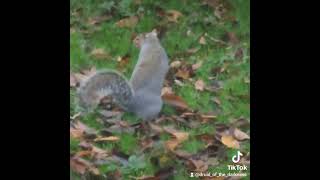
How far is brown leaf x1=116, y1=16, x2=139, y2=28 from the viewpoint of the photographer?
681 cm

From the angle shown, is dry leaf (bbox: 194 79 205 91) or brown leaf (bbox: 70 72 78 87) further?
dry leaf (bbox: 194 79 205 91)

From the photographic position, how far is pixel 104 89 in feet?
22.1

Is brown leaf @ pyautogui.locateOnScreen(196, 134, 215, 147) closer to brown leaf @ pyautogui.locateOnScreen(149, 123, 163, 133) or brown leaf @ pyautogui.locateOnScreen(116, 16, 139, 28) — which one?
brown leaf @ pyautogui.locateOnScreen(149, 123, 163, 133)

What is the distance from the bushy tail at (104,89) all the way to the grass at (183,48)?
73mm

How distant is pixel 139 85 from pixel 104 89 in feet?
0.79

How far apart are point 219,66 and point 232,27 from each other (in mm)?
282

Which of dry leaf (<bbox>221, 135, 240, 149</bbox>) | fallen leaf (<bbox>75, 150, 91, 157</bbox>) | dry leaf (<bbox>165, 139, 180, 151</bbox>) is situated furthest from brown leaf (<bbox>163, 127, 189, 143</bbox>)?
fallen leaf (<bbox>75, 150, 91, 157</bbox>)

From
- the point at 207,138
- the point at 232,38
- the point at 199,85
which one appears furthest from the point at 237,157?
the point at 232,38

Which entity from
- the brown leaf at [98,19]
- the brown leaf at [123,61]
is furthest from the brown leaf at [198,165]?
the brown leaf at [98,19]

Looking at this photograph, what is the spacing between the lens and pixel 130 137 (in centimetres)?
678

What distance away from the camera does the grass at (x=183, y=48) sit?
6773 mm

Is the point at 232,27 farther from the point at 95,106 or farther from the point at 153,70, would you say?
the point at 95,106

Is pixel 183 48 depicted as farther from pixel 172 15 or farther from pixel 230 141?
pixel 230 141

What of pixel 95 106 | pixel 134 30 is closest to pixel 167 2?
pixel 134 30
